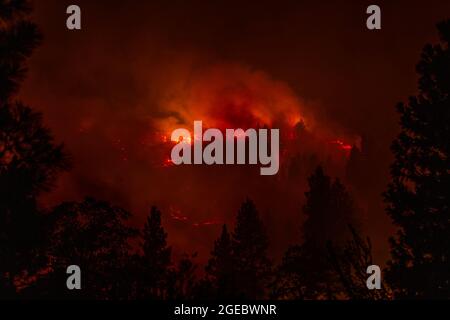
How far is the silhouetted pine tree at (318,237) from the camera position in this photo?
36.7 metres

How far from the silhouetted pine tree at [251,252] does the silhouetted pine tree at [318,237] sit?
201cm

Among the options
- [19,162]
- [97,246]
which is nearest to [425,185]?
[97,246]

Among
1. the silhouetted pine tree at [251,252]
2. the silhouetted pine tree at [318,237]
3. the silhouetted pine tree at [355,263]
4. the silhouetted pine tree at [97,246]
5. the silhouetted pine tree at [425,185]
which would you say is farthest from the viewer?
the silhouetted pine tree at [251,252]

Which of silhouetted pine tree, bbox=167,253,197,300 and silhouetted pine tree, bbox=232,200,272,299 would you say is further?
silhouetted pine tree, bbox=232,200,272,299

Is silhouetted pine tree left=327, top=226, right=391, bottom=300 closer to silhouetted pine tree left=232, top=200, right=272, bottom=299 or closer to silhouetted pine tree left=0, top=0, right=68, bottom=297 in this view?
silhouetted pine tree left=0, top=0, right=68, bottom=297

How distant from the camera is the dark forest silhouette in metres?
9.22

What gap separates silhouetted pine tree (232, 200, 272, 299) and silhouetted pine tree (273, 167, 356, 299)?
201 centimetres

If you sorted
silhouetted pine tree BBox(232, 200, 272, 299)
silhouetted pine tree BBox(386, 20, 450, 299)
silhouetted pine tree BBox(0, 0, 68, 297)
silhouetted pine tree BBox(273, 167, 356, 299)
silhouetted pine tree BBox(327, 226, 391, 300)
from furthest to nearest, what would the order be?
silhouetted pine tree BBox(232, 200, 272, 299)
silhouetted pine tree BBox(273, 167, 356, 299)
silhouetted pine tree BBox(386, 20, 450, 299)
silhouetted pine tree BBox(0, 0, 68, 297)
silhouetted pine tree BBox(327, 226, 391, 300)

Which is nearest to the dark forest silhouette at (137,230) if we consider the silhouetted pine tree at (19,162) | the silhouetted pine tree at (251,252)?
the silhouetted pine tree at (19,162)

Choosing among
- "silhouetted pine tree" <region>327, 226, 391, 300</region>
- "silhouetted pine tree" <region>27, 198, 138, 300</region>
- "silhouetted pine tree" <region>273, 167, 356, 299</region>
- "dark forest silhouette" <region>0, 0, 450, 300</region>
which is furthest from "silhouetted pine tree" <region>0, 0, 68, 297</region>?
"silhouetted pine tree" <region>273, 167, 356, 299</region>

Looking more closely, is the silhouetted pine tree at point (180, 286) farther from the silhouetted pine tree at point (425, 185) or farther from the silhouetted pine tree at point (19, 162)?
the silhouetted pine tree at point (425, 185)

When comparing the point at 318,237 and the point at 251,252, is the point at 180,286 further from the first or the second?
the point at 251,252

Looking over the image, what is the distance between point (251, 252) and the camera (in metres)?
43.9

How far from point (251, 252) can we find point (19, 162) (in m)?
35.9
